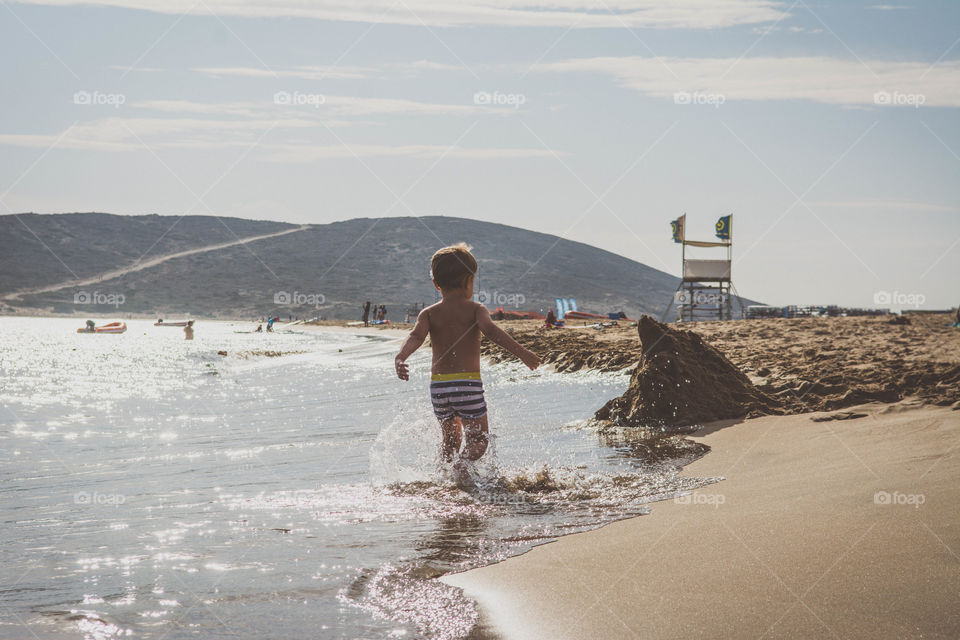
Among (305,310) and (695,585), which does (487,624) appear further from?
(305,310)

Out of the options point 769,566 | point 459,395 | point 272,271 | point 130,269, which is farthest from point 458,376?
point 130,269

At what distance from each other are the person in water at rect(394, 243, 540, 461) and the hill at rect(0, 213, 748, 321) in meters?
123

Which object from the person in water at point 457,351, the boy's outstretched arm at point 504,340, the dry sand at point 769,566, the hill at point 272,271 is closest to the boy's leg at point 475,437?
the person in water at point 457,351

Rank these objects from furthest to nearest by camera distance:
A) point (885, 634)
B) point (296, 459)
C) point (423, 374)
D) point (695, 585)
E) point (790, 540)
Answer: point (423, 374) → point (296, 459) → point (790, 540) → point (695, 585) → point (885, 634)

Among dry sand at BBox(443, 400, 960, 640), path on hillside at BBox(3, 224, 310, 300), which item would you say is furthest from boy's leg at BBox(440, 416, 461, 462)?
path on hillside at BBox(3, 224, 310, 300)

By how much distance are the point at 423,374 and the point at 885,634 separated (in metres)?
14.4

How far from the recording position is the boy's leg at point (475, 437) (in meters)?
5.69

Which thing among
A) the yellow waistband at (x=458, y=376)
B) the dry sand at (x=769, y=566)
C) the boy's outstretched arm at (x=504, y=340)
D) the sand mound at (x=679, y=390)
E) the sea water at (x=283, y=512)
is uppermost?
the boy's outstretched arm at (x=504, y=340)

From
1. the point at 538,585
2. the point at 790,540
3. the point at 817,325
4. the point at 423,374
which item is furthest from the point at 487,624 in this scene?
the point at 817,325

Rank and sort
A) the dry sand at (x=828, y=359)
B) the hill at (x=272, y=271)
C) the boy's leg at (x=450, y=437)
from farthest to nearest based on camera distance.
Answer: the hill at (x=272, y=271) → the dry sand at (x=828, y=359) → the boy's leg at (x=450, y=437)

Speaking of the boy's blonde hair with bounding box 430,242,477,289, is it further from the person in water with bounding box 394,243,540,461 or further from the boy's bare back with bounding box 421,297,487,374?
the boy's bare back with bounding box 421,297,487,374

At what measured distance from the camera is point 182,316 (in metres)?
134

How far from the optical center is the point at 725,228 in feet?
128

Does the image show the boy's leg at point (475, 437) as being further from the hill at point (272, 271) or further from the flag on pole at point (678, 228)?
the hill at point (272, 271)
